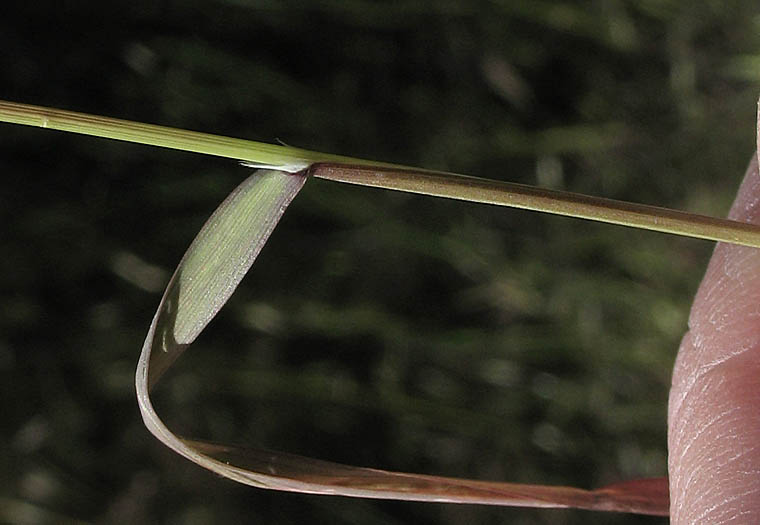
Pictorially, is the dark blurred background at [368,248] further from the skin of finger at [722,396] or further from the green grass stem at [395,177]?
the green grass stem at [395,177]

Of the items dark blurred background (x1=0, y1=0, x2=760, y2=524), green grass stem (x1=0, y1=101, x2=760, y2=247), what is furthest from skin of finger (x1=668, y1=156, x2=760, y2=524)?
dark blurred background (x1=0, y1=0, x2=760, y2=524)

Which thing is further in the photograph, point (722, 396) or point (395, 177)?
point (722, 396)

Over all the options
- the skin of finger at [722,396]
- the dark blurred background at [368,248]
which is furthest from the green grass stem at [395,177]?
the dark blurred background at [368,248]

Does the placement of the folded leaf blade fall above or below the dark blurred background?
below

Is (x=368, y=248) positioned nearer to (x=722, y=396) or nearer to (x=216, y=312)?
(x=722, y=396)

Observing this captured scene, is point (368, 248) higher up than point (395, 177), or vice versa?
point (368, 248)

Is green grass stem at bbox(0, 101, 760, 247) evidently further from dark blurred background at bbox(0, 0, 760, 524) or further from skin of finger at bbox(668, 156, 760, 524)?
dark blurred background at bbox(0, 0, 760, 524)

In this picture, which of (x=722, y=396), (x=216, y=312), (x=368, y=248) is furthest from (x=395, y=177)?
(x=368, y=248)
